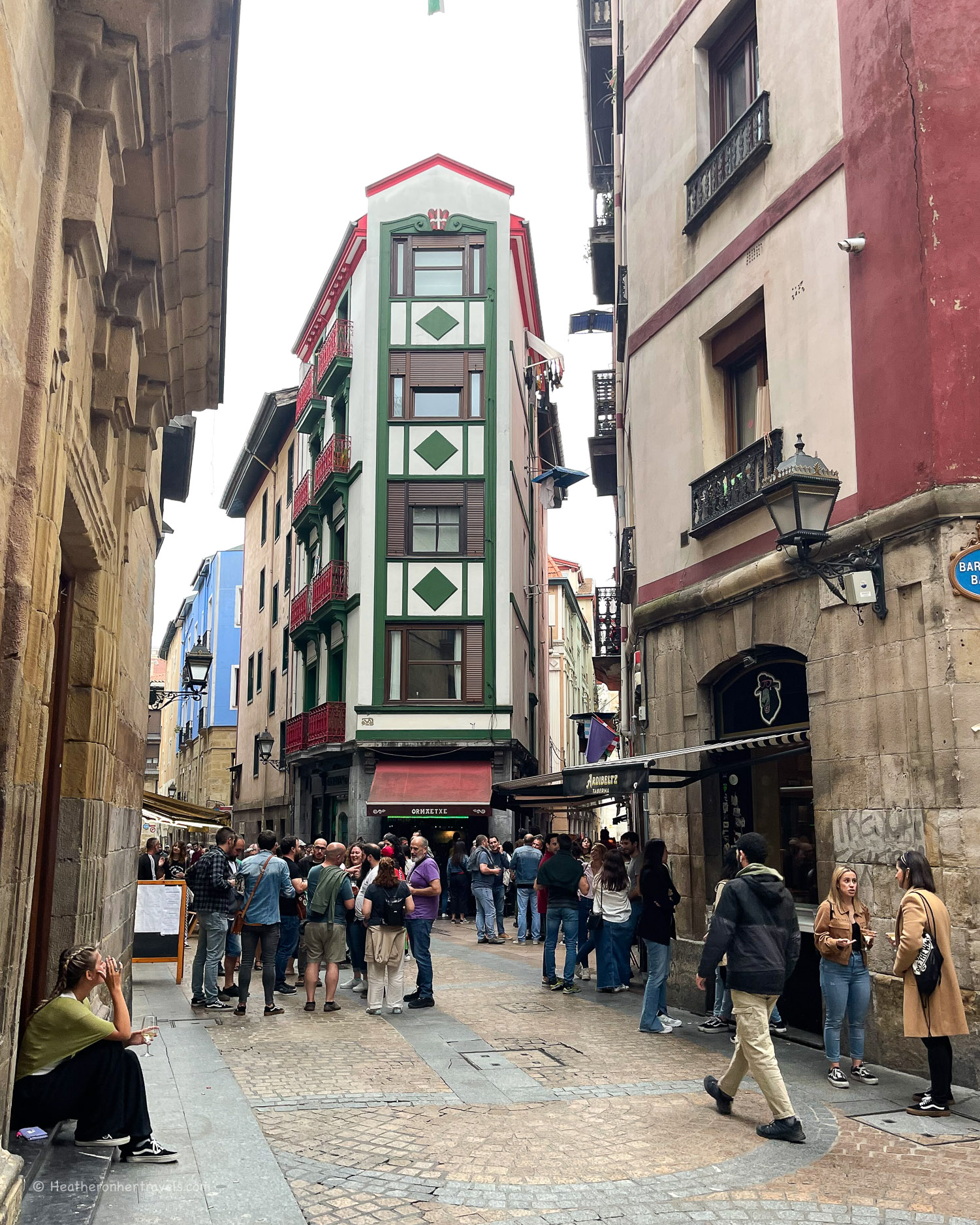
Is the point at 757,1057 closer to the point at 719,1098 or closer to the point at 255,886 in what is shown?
the point at 719,1098

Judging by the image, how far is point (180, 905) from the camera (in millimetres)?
13797

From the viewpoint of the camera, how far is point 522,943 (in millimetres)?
18688

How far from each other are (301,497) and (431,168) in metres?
10.5

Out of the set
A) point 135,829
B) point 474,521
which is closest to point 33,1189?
point 135,829

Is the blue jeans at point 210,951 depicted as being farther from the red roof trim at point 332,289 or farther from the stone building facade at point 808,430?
the red roof trim at point 332,289

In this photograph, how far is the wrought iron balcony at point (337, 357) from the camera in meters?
31.1

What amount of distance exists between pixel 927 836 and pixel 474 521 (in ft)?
70.4

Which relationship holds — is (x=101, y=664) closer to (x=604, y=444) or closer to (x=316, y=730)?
(x=604, y=444)

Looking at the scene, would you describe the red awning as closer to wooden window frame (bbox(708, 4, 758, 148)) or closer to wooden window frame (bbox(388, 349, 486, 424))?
wooden window frame (bbox(388, 349, 486, 424))

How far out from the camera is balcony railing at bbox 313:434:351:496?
30.7 meters

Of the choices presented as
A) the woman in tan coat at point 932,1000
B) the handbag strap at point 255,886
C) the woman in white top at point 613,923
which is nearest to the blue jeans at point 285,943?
the handbag strap at point 255,886

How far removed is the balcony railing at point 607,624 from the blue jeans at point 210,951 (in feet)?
50.5

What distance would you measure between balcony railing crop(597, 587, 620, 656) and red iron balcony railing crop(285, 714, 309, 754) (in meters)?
8.79

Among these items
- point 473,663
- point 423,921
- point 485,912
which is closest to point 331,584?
point 473,663
